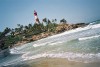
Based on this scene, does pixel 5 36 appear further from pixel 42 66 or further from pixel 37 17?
pixel 42 66

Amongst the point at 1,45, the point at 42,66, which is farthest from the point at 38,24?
the point at 42,66

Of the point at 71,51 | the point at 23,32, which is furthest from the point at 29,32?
the point at 71,51

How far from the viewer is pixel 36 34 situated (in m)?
77.3

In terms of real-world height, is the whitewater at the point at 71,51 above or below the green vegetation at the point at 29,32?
below

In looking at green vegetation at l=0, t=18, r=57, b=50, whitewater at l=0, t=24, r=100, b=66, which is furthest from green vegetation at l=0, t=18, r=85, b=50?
whitewater at l=0, t=24, r=100, b=66

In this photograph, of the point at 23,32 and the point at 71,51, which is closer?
the point at 71,51

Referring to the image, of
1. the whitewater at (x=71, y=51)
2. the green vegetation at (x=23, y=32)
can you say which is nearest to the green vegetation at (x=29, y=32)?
the green vegetation at (x=23, y=32)

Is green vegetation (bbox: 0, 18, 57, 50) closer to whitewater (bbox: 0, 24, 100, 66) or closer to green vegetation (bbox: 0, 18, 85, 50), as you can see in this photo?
green vegetation (bbox: 0, 18, 85, 50)

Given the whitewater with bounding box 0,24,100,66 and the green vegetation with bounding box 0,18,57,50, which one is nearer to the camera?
the whitewater with bounding box 0,24,100,66

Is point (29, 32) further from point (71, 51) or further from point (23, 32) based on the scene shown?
point (71, 51)

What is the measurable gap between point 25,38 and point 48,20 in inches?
700

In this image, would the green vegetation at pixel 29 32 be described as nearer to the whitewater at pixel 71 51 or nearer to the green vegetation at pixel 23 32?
the green vegetation at pixel 23 32

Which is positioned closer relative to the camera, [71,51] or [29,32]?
[71,51]

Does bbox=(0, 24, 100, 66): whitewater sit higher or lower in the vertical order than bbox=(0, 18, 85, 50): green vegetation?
lower
